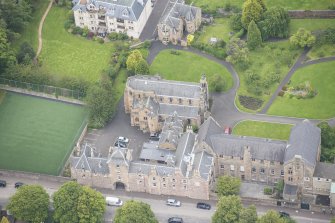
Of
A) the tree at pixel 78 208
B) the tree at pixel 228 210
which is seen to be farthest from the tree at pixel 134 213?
the tree at pixel 228 210

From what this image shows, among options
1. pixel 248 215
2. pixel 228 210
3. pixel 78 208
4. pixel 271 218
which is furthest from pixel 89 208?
pixel 271 218

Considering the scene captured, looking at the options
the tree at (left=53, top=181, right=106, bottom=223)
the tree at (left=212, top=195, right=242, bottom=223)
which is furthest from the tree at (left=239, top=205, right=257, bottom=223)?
the tree at (left=53, top=181, right=106, bottom=223)

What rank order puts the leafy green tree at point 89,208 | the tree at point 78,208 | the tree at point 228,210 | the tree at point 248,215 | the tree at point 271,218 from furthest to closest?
the tree at point 78,208, the leafy green tree at point 89,208, the tree at point 228,210, the tree at point 248,215, the tree at point 271,218

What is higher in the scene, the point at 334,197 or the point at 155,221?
the point at 334,197

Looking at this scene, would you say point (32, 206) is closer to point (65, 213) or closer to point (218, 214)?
point (65, 213)

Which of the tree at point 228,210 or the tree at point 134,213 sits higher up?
the tree at point 228,210

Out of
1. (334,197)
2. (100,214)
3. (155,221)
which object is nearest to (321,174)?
(334,197)

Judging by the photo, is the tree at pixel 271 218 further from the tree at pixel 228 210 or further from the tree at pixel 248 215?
the tree at pixel 228 210
